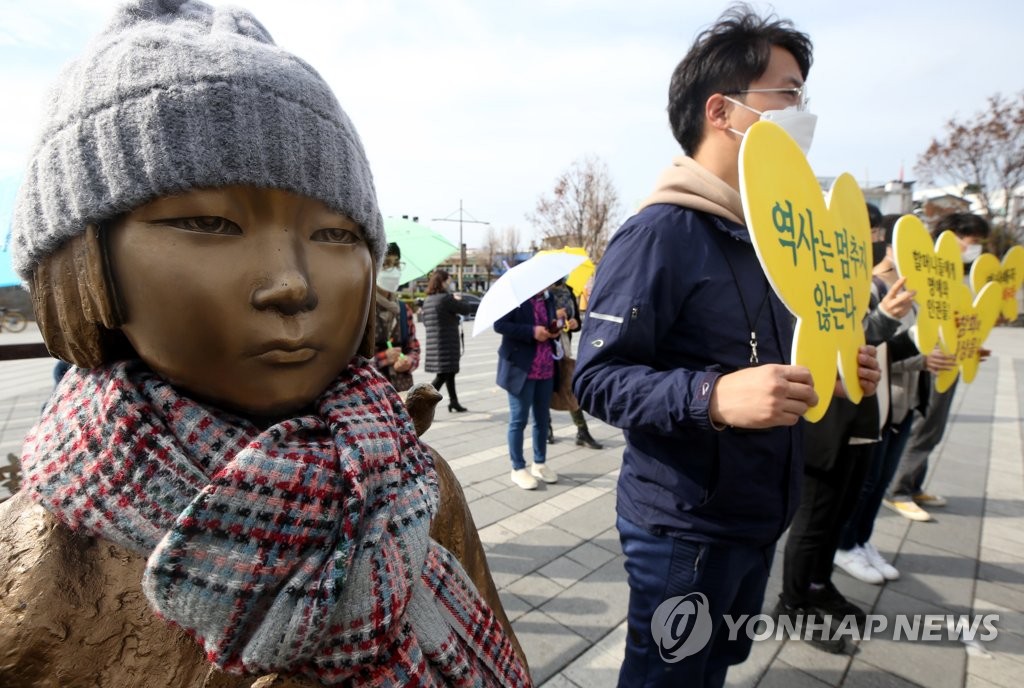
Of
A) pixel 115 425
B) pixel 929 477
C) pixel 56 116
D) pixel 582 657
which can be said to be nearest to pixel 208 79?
pixel 56 116

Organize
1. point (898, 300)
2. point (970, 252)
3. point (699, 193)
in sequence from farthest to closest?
1. point (970, 252)
2. point (898, 300)
3. point (699, 193)

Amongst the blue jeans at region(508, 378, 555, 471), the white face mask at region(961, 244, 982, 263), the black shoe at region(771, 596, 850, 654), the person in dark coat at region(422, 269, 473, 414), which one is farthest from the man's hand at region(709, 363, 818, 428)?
the person in dark coat at region(422, 269, 473, 414)

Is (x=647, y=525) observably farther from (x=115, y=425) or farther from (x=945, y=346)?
(x=945, y=346)

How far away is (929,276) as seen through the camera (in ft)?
8.65

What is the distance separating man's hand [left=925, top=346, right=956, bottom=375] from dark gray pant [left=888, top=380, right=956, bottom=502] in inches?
42.6

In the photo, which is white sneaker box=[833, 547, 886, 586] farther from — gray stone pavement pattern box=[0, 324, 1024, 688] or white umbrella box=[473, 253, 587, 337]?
white umbrella box=[473, 253, 587, 337]

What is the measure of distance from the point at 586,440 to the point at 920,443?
8.69 ft

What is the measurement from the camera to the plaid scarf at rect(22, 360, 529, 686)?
2.01ft

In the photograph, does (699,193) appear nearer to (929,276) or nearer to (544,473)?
(929,276)

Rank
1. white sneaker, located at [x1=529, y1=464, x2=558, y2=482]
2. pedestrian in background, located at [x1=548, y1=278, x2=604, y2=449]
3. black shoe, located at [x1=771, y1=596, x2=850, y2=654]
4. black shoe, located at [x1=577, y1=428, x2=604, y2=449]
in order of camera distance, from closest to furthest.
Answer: black shoe, located at [x1=771, y1=596, x2=850, y2=654]
white sneaker, located at [x1=529, y1=464, x2=558, y2=482]
pedestrian in background, located at [x1=548, y1=278, x2=604, y2=449]
black shoe, located at [x1=577, y1=428, x2=604, y2=449]

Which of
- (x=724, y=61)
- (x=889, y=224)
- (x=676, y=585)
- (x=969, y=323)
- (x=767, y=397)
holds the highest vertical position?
(x=724, y=61)

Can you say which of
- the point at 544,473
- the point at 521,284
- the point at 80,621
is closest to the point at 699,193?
the point at 80,621

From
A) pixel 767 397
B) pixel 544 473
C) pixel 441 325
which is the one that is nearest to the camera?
pixel 767 397

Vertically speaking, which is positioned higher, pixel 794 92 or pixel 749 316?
pixel 794 92
